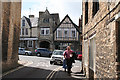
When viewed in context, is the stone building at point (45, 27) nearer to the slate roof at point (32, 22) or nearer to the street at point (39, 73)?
the slate roof at point (32, 22)

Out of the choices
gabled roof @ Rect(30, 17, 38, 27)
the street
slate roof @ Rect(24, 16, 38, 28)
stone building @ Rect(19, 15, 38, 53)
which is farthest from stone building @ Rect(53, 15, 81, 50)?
the street

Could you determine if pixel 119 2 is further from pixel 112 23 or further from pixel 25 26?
pixel 25 26

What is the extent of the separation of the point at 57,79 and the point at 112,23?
560 centimetres

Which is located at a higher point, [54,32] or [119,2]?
[54,32]

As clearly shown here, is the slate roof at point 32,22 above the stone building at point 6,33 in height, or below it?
above

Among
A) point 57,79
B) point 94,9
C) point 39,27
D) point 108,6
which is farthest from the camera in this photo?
point 39,27

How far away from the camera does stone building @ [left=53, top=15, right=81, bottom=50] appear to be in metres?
35.2

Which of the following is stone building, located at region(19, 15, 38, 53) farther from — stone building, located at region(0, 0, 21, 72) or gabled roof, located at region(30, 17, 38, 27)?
stone building, located at region(0, 0, 21, 72)

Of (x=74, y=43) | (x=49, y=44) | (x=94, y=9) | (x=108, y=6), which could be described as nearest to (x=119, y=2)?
(x=108, y=6)

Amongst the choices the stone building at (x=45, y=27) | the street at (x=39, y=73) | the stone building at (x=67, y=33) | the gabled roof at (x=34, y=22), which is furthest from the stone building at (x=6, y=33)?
the gabled roof at (x=34, y=22)

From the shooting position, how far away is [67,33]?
35750 mm

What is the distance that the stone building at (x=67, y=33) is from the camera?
1388 inches

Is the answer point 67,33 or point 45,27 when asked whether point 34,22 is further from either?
point 67,33

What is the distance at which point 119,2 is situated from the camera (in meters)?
3.90
